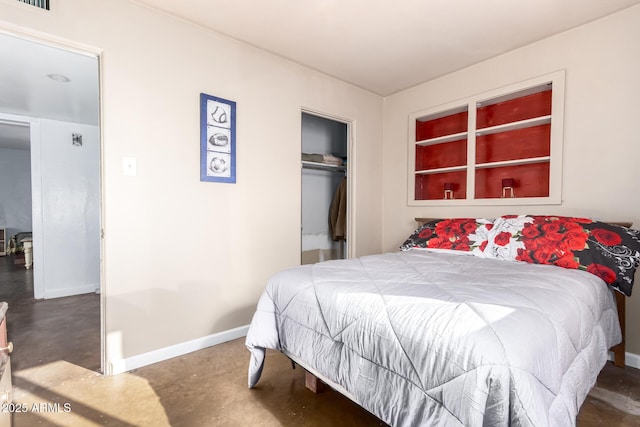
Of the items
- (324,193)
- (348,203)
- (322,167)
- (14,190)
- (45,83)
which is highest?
(45,83)

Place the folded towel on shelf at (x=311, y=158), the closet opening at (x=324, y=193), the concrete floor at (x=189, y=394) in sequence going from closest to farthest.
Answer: the concrete floor at (x=189, y=394) → the folded towel on shelf at (x=311, y=158) → the closet opening at (x=324, y=193)

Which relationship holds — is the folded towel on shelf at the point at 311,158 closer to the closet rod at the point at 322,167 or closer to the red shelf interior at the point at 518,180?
the closet rod at the point at 322,167

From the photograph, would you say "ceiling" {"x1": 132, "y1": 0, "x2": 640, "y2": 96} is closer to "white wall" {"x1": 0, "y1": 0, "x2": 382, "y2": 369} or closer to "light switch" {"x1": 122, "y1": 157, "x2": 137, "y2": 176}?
"white wall" {"x1": 0, "y1": 0, "x2": 382, "y2": 369}

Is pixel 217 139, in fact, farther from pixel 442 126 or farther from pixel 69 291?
pixel 69 291

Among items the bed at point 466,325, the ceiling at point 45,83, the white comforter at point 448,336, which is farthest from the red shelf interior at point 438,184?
the ceiling at point 45,83

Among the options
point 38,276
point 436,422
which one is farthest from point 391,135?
point 38,276

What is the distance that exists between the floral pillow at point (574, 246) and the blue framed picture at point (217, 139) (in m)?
2.10

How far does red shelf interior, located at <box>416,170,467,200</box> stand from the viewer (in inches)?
126

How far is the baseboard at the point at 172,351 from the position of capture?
2057mm

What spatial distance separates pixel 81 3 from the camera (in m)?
1.91

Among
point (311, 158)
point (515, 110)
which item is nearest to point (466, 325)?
point (515, 110)

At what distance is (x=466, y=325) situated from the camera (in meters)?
0.99

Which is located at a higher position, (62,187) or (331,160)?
(331,160)

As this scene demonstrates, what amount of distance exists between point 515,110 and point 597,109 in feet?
2.02
